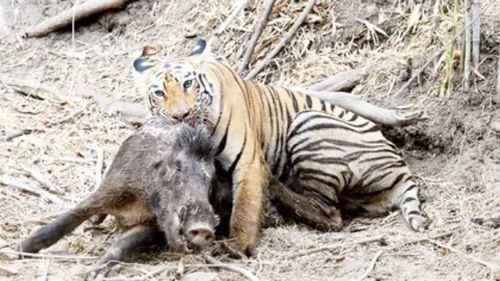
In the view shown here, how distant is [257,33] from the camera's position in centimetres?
794

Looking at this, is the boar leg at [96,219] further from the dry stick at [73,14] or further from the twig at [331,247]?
the dry stick at [73,14]

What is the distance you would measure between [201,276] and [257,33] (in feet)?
11.2

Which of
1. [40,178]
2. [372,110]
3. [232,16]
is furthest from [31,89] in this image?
[372,110]

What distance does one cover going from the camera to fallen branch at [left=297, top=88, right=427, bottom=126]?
22.2ft

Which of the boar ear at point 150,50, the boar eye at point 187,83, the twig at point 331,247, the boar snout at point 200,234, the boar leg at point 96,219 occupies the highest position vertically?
the boar eye at point 187,83

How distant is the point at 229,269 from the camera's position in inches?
203

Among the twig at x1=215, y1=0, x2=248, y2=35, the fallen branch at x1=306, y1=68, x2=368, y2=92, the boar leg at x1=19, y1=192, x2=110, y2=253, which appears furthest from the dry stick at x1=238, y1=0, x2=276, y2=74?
the boar leg at x1=19, y1=192, x2=110, y2=253

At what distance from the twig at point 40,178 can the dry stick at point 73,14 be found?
276 cm

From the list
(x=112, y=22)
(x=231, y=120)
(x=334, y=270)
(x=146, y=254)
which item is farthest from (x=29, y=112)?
(x=334, y=270)

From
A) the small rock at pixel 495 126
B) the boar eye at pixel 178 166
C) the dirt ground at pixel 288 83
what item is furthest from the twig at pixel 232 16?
the boar eye at pixel 178 166

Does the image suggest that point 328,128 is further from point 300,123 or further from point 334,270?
point 334,270

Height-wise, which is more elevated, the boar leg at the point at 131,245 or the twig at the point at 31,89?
the boar leg at the point at 131,245

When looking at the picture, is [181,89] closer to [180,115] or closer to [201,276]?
[180,115]

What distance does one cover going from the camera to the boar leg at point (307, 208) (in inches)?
242
